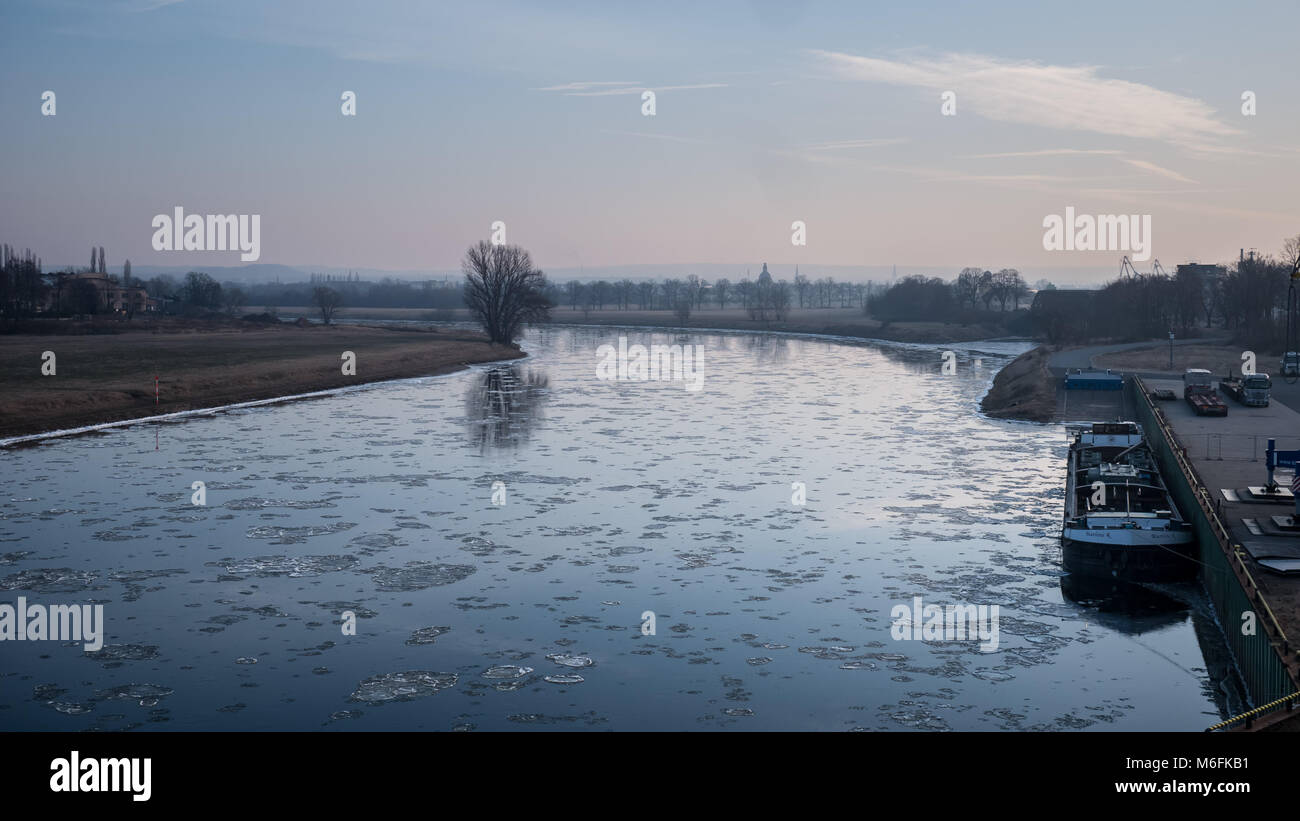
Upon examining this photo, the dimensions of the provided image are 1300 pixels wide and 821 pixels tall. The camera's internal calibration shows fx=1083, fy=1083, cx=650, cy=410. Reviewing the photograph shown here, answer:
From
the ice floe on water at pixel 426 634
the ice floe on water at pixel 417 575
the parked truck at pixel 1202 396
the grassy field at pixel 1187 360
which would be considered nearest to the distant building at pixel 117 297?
the grassy field at pixel 1187 360

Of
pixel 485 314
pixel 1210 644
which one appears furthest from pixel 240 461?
pixel 485 314

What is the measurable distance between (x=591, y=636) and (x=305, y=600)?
612 cm

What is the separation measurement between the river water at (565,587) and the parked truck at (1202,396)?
1018cm

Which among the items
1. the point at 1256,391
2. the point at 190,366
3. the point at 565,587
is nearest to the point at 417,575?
the point at 565,587

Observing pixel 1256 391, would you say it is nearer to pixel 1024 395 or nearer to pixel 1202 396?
pixel 1202 396

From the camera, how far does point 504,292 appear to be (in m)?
109

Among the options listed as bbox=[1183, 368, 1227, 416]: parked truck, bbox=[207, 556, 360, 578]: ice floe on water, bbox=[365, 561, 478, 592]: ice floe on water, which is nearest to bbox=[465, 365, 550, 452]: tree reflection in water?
bbox=[207, 556, 360, 578]: ice floe on water

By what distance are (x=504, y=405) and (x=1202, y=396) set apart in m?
35.0

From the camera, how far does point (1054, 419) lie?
52.0 m

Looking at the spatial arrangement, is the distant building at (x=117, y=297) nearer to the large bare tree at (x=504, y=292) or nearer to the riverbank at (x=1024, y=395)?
the large bare tree at (x=504, y=292)

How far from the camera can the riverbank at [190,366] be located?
49.8m

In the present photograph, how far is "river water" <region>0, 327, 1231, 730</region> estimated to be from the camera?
54.3ft

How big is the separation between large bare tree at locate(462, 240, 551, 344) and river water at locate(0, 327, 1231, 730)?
206 feet

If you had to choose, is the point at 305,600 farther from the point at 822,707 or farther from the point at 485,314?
the point at 485,314
